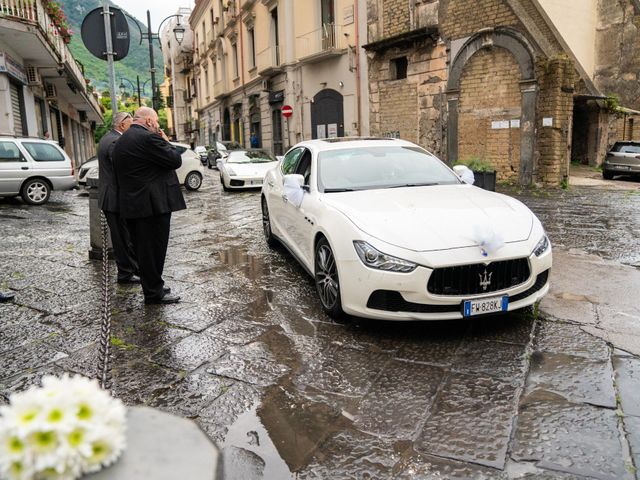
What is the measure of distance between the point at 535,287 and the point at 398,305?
3.63ft

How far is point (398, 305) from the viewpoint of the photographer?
3.77 meters

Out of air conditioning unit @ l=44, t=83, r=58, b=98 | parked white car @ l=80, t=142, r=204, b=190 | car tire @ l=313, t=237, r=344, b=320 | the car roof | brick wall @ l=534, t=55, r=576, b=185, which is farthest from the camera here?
air conditioning unit @ l=44, t=83, r=58, b=98

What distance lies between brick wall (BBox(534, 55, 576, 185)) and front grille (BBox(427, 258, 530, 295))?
10.9 meters

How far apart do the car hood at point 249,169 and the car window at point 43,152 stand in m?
4.38

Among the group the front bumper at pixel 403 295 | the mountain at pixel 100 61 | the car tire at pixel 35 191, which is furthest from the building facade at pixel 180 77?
the front bumper at pixel 403 295

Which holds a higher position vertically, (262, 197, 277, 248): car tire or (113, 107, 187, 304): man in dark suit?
(113, 107, 187, 304): man in dark suit

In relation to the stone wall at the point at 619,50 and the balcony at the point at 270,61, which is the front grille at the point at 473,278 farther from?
the balcony at the point at 270,61

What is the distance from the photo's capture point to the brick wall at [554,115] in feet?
43.2

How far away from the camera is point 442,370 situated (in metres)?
3.40

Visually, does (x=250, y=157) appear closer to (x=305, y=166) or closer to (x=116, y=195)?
(x=305, y=166)

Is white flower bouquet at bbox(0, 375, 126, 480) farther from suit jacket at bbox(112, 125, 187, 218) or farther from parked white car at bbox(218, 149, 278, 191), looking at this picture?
parked white car at bbox(218, 149, 278, 191)

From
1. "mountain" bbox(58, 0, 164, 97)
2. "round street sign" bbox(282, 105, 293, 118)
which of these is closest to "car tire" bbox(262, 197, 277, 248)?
"round street sign" bbox(282, 105, 293, 118)

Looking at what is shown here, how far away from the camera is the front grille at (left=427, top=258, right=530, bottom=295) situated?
12.1ft

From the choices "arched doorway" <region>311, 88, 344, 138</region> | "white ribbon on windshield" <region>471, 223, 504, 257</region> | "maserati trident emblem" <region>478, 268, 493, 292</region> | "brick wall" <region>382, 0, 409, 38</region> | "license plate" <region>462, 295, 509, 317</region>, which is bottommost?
"license plate" <region>462, 295, 509, 317</region>
